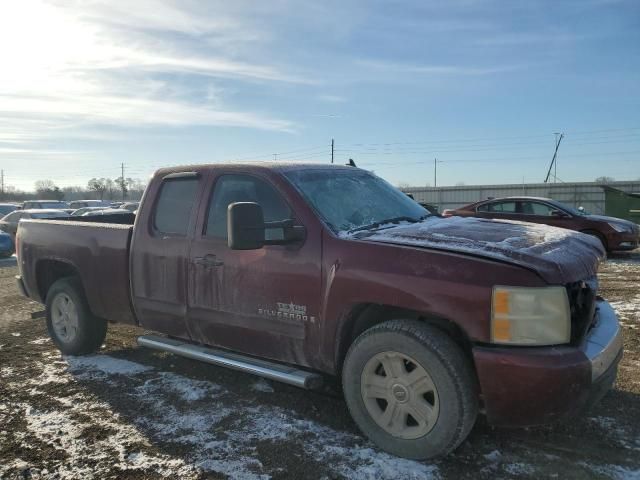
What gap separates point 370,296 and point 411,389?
589 millimetres

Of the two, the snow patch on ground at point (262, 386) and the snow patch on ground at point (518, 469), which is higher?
the snow patch on ground at point (262, 386)

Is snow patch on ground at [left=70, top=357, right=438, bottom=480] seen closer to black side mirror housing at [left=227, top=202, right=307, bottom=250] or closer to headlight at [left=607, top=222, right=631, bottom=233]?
black side mirror housing at [left=227, top=202, right=307, bottom=250]

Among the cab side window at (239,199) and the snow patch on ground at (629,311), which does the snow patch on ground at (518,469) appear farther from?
the snow patch on ground at (629,311)

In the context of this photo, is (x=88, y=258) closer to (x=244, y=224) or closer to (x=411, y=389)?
(x=244, y=224)

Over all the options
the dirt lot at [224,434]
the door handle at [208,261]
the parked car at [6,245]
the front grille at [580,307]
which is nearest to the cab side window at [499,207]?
the dirt lot at [224,434]

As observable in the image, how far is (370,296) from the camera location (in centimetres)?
324

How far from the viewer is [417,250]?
10.3 ft

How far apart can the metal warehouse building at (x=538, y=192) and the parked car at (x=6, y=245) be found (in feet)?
78.6

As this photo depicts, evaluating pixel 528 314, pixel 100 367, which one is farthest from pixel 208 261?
pixel 528 314

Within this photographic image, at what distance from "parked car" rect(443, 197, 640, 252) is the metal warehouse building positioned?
18.8 metres

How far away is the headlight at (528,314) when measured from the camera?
2.82 metres

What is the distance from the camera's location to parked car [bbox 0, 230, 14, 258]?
16.7 m

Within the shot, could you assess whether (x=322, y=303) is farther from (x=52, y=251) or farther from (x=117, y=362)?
(x=52, y=251)

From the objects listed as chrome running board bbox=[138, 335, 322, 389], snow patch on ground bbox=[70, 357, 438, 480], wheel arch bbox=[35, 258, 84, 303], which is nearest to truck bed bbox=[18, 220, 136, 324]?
wheel arch bbox=[35, 258, 84, 303]
